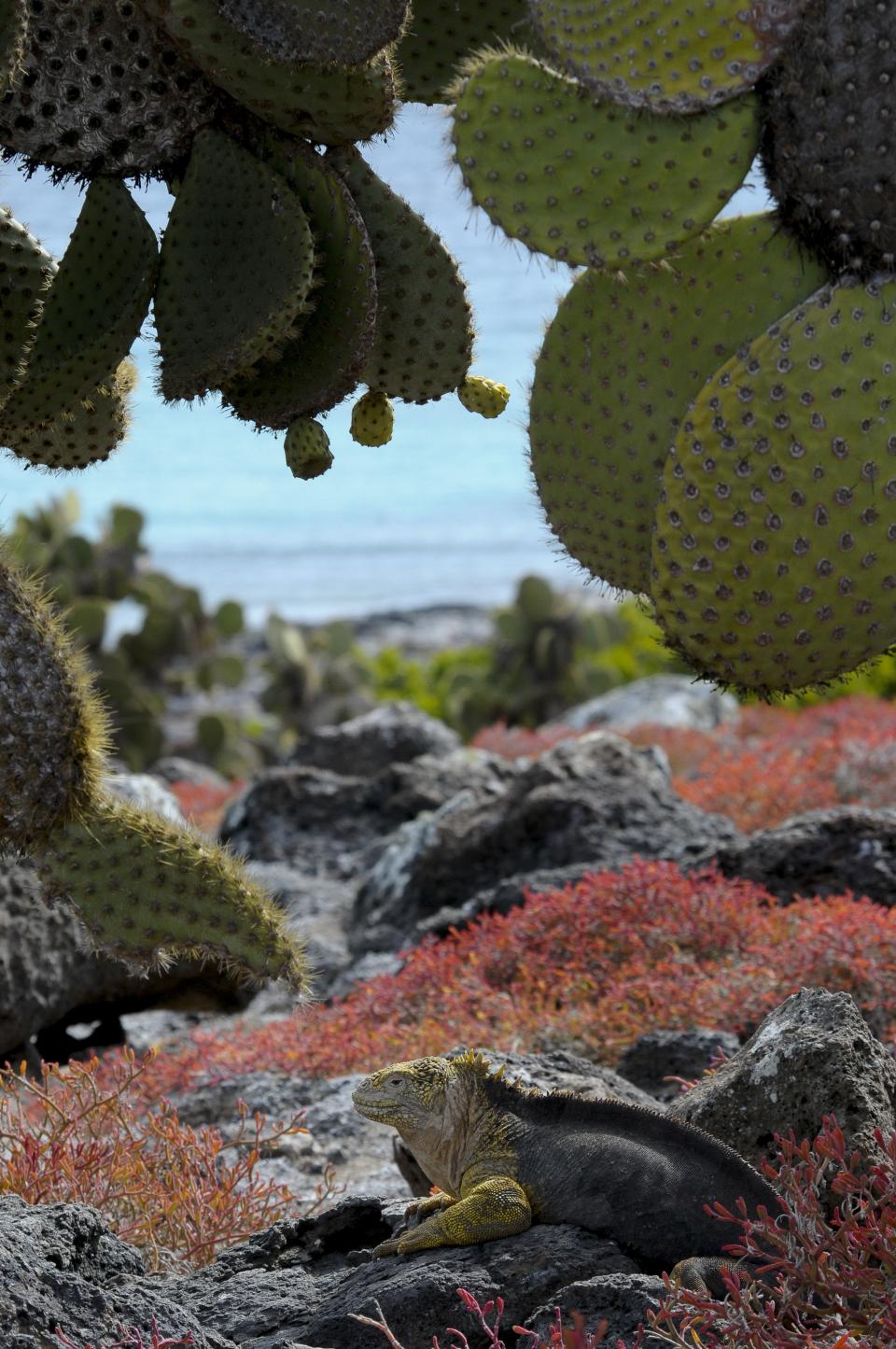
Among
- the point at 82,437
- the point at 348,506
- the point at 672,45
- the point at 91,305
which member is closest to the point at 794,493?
the point at 672,45

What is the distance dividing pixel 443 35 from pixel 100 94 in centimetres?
116

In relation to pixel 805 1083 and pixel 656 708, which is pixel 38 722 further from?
pixel 656 708

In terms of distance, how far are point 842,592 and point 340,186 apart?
1722mm

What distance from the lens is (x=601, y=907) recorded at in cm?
668

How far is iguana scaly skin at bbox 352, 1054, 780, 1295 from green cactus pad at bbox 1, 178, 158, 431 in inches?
72.2

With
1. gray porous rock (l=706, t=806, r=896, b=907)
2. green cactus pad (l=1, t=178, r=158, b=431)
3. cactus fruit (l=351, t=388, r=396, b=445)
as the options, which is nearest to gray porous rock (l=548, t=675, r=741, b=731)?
gray porous rock (l=706, t=806, r=896, b=907)

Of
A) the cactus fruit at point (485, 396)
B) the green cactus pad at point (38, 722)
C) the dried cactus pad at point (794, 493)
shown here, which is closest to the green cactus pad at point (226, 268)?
the cactus fruit at point (485, 396)

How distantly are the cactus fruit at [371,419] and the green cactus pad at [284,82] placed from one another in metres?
0.66

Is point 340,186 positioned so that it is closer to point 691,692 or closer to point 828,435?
point 828,435

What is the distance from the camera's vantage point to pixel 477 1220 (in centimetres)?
341

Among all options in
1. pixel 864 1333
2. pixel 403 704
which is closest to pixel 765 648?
pixel 864 1333

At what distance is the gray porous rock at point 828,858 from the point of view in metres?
6.77

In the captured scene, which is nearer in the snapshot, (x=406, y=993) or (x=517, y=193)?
(x=517, y=193)

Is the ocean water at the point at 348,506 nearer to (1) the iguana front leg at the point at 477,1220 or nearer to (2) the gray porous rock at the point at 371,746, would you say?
(2) the gray porous rock at the point at 371,746
